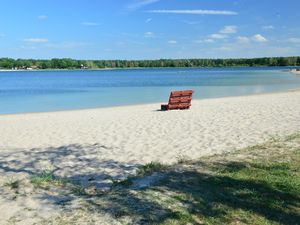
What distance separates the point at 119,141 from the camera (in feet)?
36.0

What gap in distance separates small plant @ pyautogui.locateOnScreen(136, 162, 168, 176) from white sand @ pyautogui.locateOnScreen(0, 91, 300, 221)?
0.87 feet

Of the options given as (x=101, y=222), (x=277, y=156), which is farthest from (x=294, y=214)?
(x=277, y=156)

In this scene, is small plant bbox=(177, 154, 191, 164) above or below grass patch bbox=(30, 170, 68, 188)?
below

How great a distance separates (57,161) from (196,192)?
377 cm

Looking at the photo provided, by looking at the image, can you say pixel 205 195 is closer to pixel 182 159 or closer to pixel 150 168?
pixel 150 168

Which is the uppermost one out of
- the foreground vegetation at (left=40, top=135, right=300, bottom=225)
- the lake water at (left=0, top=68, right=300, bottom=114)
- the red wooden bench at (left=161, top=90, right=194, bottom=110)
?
the foreground vegetation at (left=40, top=135, right=300, bottom=225)

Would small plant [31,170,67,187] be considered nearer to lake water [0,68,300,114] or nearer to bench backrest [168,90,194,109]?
bench backrest [168,90,194,109]

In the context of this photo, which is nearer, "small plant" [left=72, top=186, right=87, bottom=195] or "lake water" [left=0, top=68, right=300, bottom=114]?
"small plant" [left=72, top=186, right=87, bottom=195]

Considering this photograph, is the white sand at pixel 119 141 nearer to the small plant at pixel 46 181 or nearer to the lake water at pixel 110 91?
the small plant at pixel 46 181

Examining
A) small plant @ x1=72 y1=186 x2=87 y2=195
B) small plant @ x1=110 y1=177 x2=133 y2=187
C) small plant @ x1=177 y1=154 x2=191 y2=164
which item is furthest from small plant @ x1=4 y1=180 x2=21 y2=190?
small plant @ x1=177 y1=154 x2=191 y2=164

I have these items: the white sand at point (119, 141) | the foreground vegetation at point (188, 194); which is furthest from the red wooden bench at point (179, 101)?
the foreground vegetation at point (188, 194)

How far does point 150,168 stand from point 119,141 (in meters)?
3.46

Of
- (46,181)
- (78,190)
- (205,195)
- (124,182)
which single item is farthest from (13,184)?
(205,195)

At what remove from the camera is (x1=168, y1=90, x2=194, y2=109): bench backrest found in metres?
19.6
